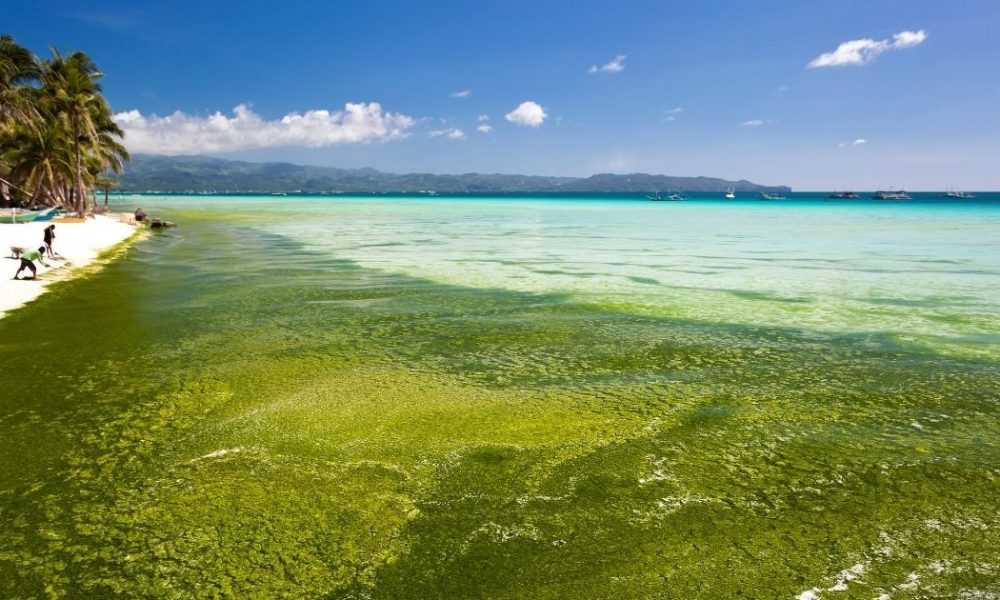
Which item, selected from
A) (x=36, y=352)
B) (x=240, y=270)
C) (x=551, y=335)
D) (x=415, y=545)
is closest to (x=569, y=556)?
(x=415, y=545)

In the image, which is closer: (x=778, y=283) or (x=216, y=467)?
(x=216, y=467)

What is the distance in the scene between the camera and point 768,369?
9.11 metres

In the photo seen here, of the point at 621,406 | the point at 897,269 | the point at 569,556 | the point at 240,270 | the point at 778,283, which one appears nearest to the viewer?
the point at 569,556

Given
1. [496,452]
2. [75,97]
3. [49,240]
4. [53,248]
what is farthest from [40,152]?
[496,452]

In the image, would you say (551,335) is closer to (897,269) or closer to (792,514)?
(792,514)

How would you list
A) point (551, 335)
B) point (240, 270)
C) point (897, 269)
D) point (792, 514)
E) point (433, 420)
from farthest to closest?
point (897, 269)
point (240, 270)
point (551, 335)
point (433, 420)
point (792, 514)

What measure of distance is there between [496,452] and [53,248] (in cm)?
2606

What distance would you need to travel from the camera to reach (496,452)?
6070mm

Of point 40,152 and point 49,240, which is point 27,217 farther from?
point 49,240

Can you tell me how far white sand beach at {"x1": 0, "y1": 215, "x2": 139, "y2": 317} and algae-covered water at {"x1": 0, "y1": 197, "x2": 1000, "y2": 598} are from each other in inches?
71.7

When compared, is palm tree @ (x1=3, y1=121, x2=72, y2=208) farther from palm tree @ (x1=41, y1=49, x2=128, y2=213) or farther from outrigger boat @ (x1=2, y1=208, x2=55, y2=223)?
outrigger boat @ (x1=2, y1=208, x2=55, y2=223)

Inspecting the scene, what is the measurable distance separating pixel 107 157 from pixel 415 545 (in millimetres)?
75298

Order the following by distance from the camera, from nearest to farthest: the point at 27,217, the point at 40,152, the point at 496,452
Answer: the point at 496,452 → the point at 27,217 → the point at 40,152

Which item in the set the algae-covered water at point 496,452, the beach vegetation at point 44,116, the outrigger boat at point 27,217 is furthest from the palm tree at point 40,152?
the algae-covered water at point 496,452
